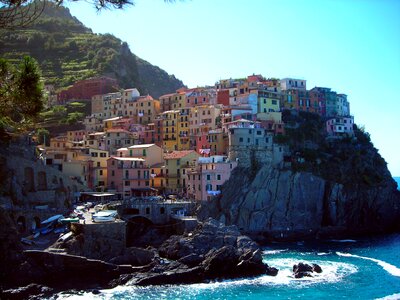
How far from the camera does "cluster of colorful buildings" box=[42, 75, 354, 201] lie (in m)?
69.9

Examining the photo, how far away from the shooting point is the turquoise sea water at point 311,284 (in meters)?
42.0

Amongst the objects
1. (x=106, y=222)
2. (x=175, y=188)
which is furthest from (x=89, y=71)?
(x=106, y=222)

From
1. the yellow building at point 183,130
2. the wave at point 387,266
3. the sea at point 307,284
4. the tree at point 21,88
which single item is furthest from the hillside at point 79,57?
the tree at point 21,88

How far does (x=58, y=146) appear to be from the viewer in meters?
75.3

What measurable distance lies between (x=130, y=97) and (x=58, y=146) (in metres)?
24.2

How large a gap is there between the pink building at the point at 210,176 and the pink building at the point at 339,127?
2536 cm

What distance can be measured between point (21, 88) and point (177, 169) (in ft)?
188

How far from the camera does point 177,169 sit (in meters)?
73.5

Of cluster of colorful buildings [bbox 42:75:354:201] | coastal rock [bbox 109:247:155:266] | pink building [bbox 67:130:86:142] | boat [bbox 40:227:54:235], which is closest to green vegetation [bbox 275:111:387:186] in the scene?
cluster of colorful buildings [bbox 42:75:354:201]

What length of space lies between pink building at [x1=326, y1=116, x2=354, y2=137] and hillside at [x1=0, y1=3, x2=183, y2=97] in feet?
150

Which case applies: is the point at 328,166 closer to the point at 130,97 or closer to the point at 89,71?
the point at 130,97

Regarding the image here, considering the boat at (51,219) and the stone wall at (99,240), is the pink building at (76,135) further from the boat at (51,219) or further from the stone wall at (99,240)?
the stone wall at (99,240)

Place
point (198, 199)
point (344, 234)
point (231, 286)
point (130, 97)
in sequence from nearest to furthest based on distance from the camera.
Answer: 1. point (231, 286)
2. point (198, 199)
3. point (344, 234)
4. point (130, 97)

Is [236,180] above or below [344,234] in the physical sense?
above
